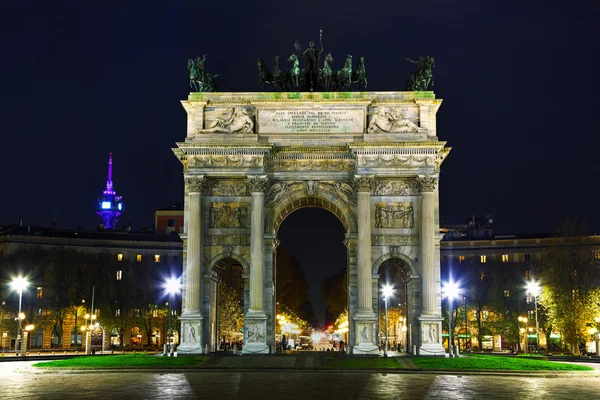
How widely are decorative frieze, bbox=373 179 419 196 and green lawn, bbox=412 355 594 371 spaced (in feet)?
35.7

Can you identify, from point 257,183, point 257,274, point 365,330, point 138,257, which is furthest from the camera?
point 138,257

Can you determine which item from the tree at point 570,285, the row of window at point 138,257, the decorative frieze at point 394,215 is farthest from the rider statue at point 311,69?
the row of window at point 138,257

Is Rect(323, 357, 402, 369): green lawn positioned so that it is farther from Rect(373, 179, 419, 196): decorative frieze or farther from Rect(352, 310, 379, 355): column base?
Rect(373, 179, 419, 196): decorative frieze

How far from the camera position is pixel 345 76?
52.2 meters

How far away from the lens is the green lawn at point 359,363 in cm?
4166

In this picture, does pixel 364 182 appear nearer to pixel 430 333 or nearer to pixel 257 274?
pixel 257 274

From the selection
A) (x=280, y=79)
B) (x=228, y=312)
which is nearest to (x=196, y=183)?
(x=280, y=79)

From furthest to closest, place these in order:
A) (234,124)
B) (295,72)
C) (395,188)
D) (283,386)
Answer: (295,72)
(234,124)
(395,188)
(283,386)

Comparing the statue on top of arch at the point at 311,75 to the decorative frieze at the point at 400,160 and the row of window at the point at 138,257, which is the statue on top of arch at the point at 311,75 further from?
the row of window at the point at 138,257

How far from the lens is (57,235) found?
99.4m

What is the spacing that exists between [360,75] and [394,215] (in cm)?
955

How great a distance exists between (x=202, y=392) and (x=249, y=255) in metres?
22.2

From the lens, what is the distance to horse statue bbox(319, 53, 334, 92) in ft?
171

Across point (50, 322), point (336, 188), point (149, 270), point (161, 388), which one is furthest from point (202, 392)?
point (149, 270)
